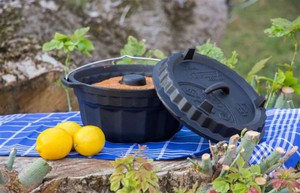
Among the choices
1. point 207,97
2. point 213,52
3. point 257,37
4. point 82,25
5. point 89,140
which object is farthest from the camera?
point 257,37

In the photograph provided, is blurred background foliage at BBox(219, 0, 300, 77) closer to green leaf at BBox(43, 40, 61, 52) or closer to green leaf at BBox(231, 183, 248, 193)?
green leaf at BBox(43, 40, 61, 52)

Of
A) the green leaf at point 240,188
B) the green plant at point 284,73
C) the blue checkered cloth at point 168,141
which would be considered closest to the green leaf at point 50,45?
the blue checkered cloth at point 168,141

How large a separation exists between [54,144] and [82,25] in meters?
1.54

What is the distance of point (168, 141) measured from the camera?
186cm

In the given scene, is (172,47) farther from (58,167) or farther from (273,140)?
(58,167)

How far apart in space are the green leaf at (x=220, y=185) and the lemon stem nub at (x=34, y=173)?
435mm

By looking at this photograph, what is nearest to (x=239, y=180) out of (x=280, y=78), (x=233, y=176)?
(x=233, y=176)

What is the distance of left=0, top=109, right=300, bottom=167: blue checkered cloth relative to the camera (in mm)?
1735

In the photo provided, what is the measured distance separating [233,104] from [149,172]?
59 centimetres

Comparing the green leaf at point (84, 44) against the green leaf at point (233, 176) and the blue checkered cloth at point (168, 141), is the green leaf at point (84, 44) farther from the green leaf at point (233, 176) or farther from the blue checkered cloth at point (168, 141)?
the green leaf at point (233, 176)

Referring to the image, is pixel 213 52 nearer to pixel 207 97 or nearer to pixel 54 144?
pixel 207 97

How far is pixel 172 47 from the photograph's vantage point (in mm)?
3266

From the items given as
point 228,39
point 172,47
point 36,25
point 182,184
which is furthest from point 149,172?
point 228,39

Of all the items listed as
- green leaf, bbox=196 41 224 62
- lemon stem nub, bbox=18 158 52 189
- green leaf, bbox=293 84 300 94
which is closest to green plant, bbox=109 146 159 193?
lemon stem nub, bbox=18 158 52 189
